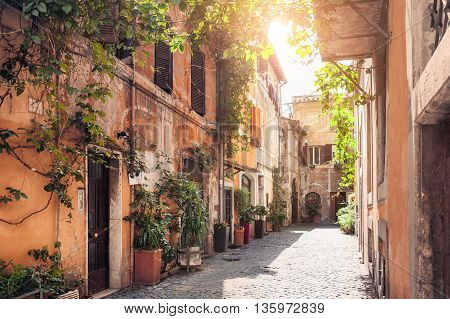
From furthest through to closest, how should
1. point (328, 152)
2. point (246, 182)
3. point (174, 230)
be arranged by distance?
point (328, 152), point (246, 182), point (174, 230)

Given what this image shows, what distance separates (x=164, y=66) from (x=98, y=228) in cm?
384

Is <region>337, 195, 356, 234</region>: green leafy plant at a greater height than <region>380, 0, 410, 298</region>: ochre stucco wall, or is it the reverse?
<region>380, 0, 410, 298</region>: ochre stucco wall

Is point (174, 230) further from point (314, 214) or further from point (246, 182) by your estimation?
point (314, 214)

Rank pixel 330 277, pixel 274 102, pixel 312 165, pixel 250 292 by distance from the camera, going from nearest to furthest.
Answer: pixel 250 292 → pixel 330 277 → pixel 274 102 → pixel 312 165

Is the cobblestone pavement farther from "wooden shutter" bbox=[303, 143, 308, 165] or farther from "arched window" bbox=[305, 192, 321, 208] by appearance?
"wooden shutter" bbox=[303, 143, 308, 165]

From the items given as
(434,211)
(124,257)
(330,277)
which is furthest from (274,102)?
(434,211)

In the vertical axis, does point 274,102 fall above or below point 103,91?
above

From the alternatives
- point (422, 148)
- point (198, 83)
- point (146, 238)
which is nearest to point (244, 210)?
point (198, 83)

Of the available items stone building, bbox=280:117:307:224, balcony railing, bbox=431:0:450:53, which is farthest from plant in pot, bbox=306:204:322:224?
balcony railing, bbox=431:0:450:53

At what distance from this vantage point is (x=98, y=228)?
22.6 feet

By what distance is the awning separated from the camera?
A: 5.22 m

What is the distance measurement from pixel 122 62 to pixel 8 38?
2.81 meters

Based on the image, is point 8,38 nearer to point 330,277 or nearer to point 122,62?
point 122,62

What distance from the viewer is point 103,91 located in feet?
18.0
